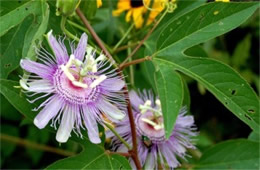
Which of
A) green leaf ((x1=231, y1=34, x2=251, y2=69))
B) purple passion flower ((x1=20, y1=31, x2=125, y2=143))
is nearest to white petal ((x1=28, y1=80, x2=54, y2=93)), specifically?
purple passion flower ((x1=20, y1=31, x2=125, y2=143))

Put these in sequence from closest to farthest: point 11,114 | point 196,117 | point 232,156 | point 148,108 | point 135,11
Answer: point 148,108 → point 232,156 → point 135,11 → point 11,114 → point 196,117

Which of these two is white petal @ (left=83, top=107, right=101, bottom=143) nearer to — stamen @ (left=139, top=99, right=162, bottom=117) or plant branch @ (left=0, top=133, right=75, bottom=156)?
stamen @ (left=139, top=99, right=162, bottom=117)

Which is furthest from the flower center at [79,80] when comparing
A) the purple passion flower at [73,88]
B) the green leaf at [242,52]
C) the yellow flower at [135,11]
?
the green leaf at [242,52]

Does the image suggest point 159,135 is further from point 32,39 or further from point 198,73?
point 32,39

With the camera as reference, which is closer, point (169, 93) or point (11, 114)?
point (169, 93)

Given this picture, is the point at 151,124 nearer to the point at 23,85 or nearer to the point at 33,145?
the point at 23,85

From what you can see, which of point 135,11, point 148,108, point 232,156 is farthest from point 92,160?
point 135,11
